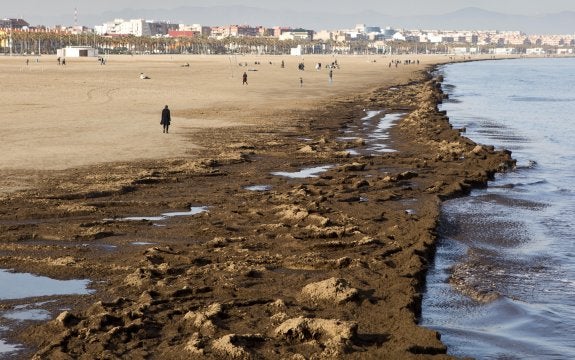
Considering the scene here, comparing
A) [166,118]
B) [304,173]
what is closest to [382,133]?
[166,118]

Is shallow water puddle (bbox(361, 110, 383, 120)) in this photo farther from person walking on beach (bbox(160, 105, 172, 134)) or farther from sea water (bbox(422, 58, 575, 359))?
sea water (bbox(422, 58, 575, 359))

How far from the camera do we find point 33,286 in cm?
1462

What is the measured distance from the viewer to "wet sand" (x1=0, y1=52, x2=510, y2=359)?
39.5 ft

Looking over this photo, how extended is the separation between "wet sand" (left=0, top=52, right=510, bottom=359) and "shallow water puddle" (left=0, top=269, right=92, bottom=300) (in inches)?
12.8

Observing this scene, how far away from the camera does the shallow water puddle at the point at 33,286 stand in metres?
14.2

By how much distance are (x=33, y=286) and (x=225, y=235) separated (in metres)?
5.06

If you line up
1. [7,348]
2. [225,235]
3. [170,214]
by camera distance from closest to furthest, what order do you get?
[7,348]
[225,235]
[170,214]

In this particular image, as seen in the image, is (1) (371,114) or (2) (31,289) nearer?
(2) (31,289)

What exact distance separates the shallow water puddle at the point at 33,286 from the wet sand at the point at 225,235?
12.8 inches

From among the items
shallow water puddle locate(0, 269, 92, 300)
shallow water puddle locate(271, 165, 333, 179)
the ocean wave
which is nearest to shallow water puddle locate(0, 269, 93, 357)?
shallow water puddle locate(0, 269, 92, 300)

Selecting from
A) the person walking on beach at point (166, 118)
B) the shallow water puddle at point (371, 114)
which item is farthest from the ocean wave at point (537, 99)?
the person walking on beach at point (166, 118)

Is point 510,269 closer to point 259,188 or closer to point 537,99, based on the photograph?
point 259,188

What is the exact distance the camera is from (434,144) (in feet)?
119

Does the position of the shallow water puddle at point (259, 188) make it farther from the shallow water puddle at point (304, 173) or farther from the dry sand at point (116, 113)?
the dry sand at point (116, 113)
